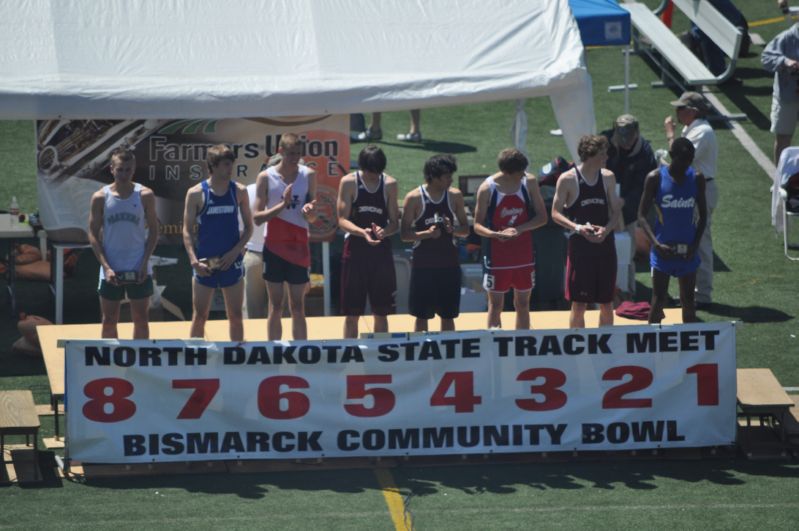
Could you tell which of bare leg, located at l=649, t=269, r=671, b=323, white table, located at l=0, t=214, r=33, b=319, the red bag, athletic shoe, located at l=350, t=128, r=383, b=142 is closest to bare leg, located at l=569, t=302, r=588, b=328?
bare leg, located at l=649, t=269, r=671, b=323

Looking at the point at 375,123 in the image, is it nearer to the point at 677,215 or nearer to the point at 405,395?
the point at 677,215

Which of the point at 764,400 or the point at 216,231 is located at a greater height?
the point at 216,231

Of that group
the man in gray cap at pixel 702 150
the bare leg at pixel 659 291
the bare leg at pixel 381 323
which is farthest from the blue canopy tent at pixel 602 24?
the bare leg at pixel 381 323

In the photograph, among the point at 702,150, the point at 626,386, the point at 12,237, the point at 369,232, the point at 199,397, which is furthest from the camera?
the point at 12,237

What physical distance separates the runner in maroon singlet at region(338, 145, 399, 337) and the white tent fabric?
1678mm

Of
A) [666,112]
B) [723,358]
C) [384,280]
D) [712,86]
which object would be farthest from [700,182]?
[712,86]

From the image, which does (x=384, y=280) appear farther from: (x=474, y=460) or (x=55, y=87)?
(x=55, y=87)

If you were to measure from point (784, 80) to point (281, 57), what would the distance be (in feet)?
20.7

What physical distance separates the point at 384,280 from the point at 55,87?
3303mm

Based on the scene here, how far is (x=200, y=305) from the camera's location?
35.2 ft

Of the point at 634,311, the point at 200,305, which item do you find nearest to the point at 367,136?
the point at 634,311

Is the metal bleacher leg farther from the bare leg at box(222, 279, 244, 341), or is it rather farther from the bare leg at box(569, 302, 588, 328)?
the bare leg at box(569, 302, 588, 328)

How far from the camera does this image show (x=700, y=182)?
1089 centimetres

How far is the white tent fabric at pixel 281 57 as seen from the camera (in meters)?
12.0
